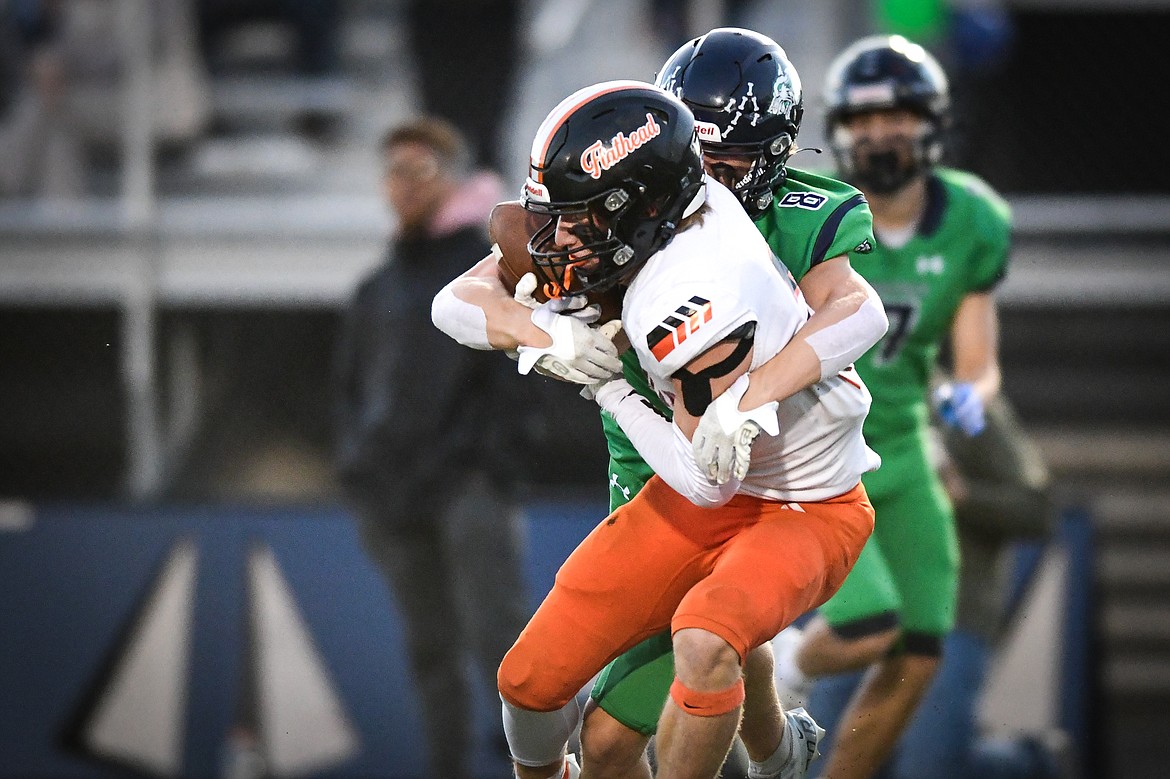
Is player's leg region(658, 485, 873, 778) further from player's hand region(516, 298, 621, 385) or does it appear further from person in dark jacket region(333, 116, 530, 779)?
person in dark jacket region(333, 116, 530, 779)

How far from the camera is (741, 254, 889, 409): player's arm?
3.14 m

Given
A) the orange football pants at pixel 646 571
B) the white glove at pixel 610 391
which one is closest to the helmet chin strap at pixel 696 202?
the white glove at pixel 610 391

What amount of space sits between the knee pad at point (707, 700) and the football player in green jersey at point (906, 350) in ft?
4.43

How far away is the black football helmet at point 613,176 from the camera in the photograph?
315 cm

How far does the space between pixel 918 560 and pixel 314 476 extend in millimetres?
4281

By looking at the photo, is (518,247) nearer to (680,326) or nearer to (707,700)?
(680,326)

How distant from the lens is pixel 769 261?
3.23 metres

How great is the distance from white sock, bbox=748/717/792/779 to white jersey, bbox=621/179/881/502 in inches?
26.1

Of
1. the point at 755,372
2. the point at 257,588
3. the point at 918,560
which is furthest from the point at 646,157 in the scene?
the point at 257,588

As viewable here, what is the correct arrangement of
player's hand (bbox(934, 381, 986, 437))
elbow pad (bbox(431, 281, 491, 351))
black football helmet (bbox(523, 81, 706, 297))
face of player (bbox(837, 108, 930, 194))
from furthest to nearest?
face of player (bbox(837, 108, 930, 194)), player's hand (bbox(934, 381, 986, 437)), elbow pad (bbox(431, 281, 491, 351)), black football helmet (bbox(523, 81, 706, 297))

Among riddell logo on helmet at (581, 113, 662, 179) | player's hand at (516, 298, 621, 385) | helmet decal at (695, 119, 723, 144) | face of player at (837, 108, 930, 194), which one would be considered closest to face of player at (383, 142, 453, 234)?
face of player at (837, 108, 930, 194)

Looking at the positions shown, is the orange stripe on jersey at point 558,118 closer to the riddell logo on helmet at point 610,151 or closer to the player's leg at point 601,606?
the riddell logo on helmet at point 610,151

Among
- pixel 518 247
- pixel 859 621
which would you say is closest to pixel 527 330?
pixel 518 247

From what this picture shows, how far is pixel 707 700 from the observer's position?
10.5 feet
